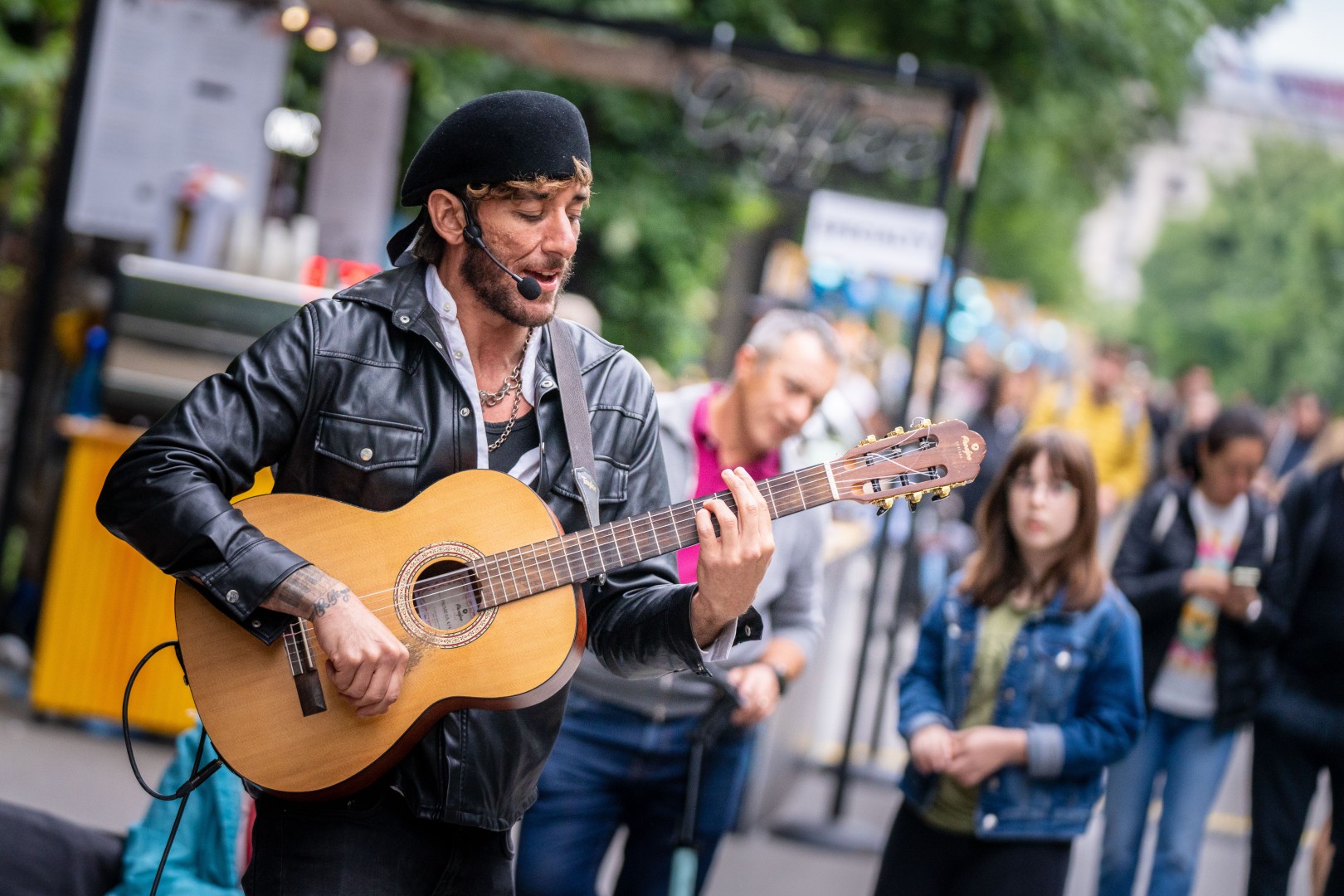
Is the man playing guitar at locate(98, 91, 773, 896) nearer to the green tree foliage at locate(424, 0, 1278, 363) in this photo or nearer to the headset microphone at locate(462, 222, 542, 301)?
the headset microphone at locate(462, 222, 542, 301)

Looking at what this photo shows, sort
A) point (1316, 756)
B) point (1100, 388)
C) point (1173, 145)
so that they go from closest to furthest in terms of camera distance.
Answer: point (1316, 756) → point (1100, 388) → point (1173, 145)

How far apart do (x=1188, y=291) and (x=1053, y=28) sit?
3499 centimetres

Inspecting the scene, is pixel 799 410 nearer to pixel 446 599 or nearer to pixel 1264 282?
pixel 446 599

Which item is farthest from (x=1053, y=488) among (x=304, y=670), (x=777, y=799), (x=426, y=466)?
(x=777, y=799)

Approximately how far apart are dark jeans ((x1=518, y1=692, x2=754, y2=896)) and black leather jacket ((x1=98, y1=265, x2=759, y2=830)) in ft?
3.64

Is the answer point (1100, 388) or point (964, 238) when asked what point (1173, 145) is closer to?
point (1100, 388)

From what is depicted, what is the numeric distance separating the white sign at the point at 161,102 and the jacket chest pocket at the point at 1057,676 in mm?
4973

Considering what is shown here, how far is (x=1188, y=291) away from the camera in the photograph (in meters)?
45.8

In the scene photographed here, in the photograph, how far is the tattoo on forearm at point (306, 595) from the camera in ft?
7.79

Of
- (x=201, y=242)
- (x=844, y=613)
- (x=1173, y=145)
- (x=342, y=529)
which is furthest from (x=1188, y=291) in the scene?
(x=342, y=529)

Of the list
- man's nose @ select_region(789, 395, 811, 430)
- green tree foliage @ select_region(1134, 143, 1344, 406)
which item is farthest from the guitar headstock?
green tree foliage @ select_region(1134, 143, 1344, 406)

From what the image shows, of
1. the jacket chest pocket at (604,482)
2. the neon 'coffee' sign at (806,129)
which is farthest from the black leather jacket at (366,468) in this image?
the neon 'coffee' sign at (806,129)

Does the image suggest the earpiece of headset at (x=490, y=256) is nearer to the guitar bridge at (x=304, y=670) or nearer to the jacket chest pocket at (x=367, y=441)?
the jacket chest pocket at (x=367, y=441)

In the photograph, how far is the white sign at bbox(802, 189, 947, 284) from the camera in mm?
6680
